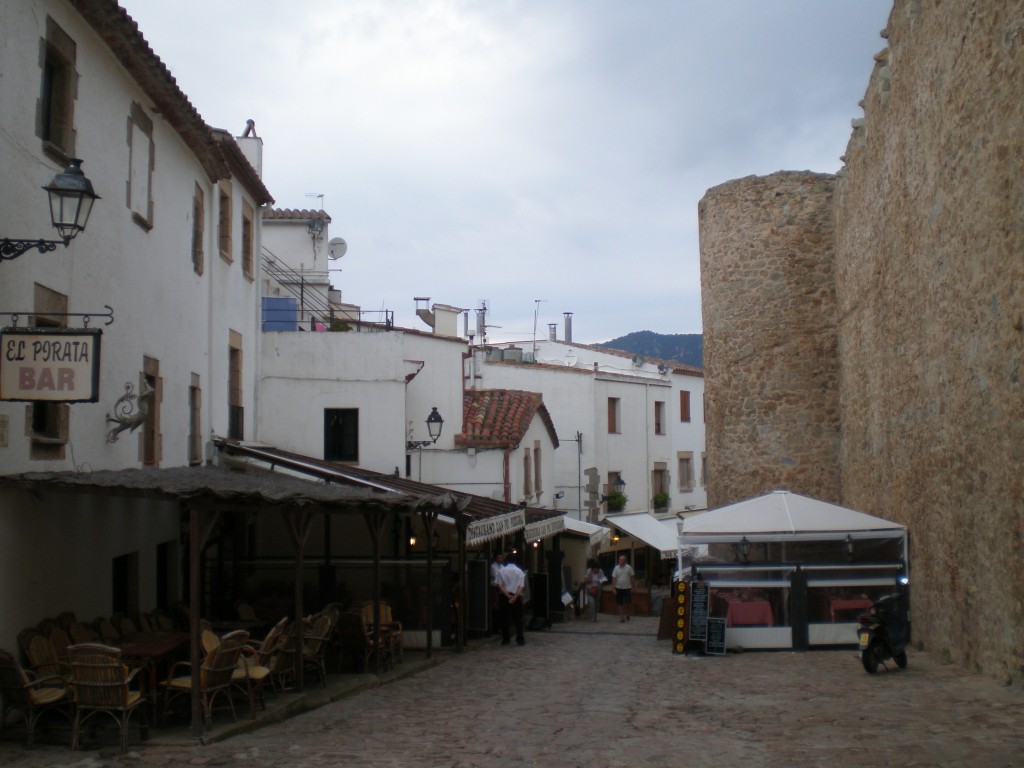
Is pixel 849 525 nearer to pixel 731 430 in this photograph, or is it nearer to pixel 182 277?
pixel 731 430

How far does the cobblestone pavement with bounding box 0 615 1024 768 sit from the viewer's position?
801 centimetres

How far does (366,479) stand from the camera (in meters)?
16.7

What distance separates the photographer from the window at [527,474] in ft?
92.0

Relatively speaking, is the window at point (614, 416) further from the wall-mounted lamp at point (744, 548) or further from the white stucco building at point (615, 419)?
the wall-mounted lamp at point (744, 548)

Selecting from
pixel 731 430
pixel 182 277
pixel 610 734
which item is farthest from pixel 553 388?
pixel 610 734

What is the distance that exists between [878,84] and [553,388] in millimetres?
22567

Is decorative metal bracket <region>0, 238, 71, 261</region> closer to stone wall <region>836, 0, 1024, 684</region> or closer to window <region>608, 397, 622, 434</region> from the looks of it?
stone wall <region>836, 0, 1024, 684</region>

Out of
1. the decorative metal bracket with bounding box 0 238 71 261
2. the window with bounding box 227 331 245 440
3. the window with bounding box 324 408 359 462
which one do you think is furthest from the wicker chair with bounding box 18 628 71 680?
the window with bounding box 324 408 359 462

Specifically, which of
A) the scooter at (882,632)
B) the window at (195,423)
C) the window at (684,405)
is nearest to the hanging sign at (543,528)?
the window at (195,423)

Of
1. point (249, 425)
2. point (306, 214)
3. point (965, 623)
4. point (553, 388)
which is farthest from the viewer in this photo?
point (553, 388)

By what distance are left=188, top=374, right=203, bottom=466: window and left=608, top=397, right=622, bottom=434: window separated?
24.4 meters

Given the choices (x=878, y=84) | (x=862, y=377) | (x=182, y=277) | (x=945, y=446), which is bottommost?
(x=945, y=446)

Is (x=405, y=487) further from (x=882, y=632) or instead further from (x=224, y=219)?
(x=882, y=632)

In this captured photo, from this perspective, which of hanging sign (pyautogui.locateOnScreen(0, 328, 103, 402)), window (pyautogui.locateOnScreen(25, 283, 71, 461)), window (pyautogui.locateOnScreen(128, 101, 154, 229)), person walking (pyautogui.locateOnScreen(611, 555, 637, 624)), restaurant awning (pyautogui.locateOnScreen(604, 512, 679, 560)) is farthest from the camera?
restaurant awning (pyautogui.locateOnScreen(604, 512, 679, 560))
